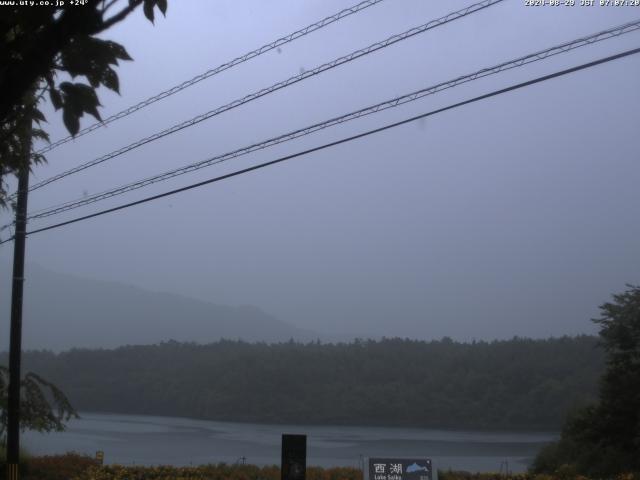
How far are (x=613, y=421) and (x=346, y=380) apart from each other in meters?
11.9

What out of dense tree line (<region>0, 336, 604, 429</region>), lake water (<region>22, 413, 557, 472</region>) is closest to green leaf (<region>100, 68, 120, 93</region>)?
lake water (<region>22, 413, 557, 472</region>)

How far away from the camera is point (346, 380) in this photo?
27.2 m

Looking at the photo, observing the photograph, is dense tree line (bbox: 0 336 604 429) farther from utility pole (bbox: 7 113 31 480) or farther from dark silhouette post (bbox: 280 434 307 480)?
utility pole (bbox: 7 113 31 480)

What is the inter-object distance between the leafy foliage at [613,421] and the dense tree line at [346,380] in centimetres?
271

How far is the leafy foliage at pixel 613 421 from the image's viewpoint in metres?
16.2

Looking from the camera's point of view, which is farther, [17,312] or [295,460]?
[17,312]

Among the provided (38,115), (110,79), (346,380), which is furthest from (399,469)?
(346,380)

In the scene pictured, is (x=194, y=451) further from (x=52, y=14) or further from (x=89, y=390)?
(x=52, y=14)

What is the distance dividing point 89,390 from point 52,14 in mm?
30955

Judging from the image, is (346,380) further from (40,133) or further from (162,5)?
(162,5)

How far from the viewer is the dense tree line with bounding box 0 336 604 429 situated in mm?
23562

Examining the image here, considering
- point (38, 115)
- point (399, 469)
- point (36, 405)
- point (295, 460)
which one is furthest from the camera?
point (36, 405)

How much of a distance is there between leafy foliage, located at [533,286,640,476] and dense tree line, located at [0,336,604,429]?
2.71 meters

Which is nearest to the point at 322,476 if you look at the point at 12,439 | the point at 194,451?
the point at 12,439
